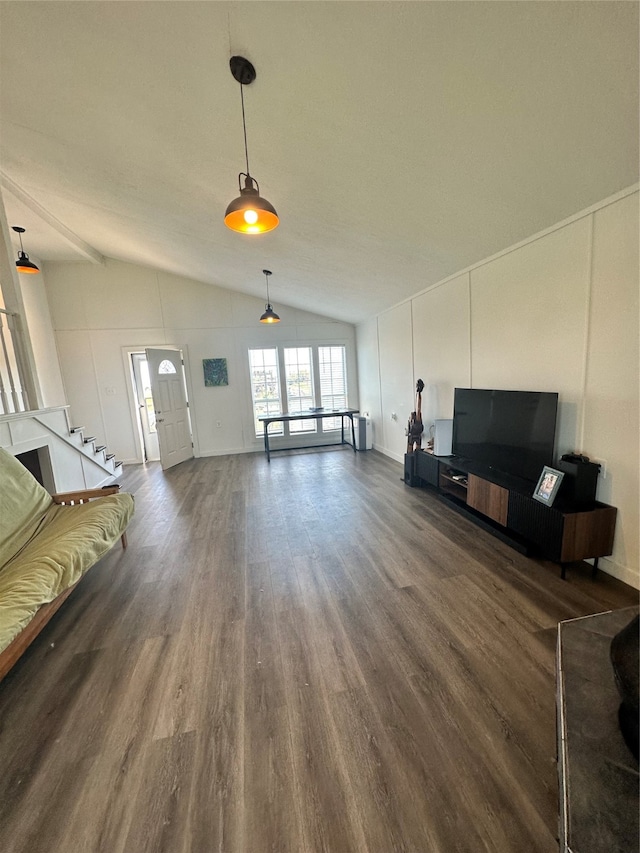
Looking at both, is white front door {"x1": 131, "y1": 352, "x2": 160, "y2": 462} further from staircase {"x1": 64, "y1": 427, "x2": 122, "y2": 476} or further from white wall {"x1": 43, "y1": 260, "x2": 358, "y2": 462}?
staircase {"x1": 64, "y1": 427, "x2": 122, "y2": 476}

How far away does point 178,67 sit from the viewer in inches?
68.0

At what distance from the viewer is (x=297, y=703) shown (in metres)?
1.49

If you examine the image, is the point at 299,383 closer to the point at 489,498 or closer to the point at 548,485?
the point at 489,498

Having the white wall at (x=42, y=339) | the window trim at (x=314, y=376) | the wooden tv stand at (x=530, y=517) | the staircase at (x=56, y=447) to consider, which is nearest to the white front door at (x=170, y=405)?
the staircase at (x=56, y=447)

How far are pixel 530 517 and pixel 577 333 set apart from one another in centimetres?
136

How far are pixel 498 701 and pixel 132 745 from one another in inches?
62.0

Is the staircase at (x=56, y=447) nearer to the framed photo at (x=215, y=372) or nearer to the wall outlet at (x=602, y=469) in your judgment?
the framed photo at (x=215, y=372)

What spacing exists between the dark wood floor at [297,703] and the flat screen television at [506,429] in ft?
2.42

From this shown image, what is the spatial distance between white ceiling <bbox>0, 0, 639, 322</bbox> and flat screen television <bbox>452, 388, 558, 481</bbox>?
1.31 m

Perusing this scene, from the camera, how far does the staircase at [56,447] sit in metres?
3.13

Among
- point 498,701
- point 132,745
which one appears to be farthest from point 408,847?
point 132,745

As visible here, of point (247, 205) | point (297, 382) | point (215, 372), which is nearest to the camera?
point (247, 205)

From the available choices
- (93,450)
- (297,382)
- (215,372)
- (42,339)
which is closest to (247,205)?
(93,450)

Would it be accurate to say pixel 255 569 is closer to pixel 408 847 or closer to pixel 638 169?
pixel 408 847
